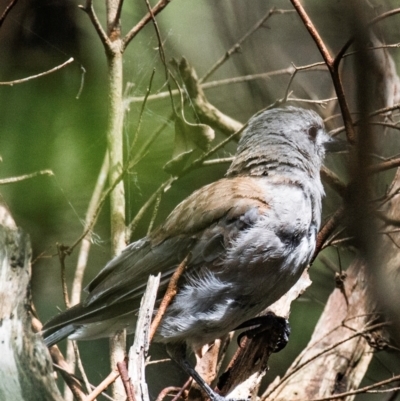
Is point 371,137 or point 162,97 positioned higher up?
point 162,97

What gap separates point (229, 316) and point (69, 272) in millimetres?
1322

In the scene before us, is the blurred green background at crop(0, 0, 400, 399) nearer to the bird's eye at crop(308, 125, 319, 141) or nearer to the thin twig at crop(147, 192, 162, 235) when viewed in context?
the thin twig at crop(147, 192, 162, 235)

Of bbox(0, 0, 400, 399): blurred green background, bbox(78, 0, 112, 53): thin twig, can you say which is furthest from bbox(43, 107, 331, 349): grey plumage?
bbox(78, 0, 112, 53): thin twig

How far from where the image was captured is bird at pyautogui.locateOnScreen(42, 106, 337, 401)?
237 cm

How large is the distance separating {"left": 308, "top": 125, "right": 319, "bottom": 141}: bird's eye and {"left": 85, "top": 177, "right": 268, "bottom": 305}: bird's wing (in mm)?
425

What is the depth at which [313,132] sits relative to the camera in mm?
2893

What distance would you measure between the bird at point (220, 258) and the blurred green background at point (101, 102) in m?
0.24

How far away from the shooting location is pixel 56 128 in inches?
58.3

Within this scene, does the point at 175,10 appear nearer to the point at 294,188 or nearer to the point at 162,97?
the point at 162,97

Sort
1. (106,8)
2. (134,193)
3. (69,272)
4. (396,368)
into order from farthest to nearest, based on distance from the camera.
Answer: (396,368) → (69,272) → (106,8) → (134,193)

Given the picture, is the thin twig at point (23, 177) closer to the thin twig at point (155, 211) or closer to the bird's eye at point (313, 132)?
the thin twig at point (155, 211)

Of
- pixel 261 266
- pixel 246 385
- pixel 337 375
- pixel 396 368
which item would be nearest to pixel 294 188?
pixel 261 266

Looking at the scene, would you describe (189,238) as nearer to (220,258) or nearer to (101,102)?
(220,258)

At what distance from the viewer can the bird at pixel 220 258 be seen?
2.37 metres
